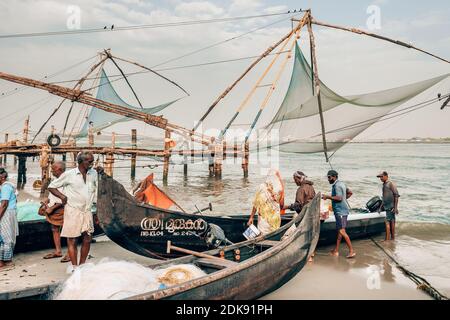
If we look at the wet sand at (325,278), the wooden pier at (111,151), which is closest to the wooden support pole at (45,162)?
the wooden pier at (111,151)

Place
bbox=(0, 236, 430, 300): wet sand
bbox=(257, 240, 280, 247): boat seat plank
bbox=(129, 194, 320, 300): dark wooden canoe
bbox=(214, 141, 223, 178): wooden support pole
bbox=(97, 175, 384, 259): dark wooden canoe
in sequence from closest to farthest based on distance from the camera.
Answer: bbox=(129, 194, 320, 300): dark wooden canoe
bbox=(0, 236, 430, 300): wet sand
bbox=(97, 175, 384, 259): dark wooden canoe
bbox=(257, 240, 280, 247): boat seat plank
bbox=(214, 141, 223, 178): wooden support pole

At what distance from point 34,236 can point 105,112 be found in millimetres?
10995

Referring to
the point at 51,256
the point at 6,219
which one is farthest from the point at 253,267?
the point at 51,256

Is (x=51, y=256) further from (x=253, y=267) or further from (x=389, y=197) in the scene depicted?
(x=389, y=197)

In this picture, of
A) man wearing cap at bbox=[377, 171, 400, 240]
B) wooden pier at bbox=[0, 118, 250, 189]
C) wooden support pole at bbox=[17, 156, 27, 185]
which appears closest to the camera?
man wearing cap at bbox=[377, 171, 400, 240]

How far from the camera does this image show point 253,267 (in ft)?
13.0

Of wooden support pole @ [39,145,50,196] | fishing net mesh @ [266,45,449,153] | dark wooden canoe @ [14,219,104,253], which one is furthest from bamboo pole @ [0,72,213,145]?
dark wooden canoe @ [14,219,104,253]

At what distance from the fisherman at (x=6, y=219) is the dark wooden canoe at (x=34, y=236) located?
79 cm

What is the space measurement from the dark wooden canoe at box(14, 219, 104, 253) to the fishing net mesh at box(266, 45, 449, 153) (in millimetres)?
6500

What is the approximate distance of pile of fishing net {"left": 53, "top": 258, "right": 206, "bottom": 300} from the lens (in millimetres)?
3178

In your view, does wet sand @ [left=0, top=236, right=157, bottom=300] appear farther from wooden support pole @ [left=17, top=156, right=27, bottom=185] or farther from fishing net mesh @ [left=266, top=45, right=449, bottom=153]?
wooden support pole @ [left=17, top=156, right=27, bottom=185]

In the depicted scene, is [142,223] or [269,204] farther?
[269,204]
